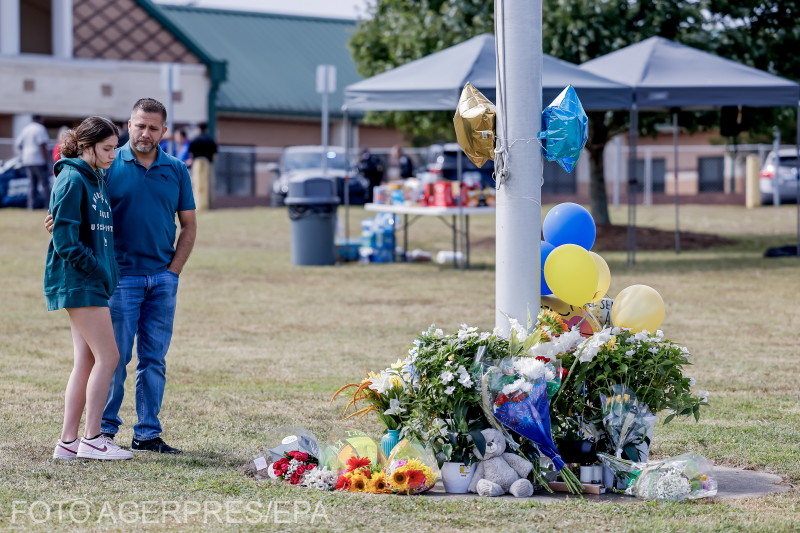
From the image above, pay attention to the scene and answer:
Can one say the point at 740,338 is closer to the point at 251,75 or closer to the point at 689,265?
the point at 689,265

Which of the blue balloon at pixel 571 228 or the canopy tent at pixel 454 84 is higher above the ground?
the canopy tent at pixel 454 84

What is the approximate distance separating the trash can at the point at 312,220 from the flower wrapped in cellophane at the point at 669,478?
1241 centimetres

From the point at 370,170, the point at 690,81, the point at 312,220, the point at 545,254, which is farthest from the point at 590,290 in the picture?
the point at 370,170

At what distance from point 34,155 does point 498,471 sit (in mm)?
22591

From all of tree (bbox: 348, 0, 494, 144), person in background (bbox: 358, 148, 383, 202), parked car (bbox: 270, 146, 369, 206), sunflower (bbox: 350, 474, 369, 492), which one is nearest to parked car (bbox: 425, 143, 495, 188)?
person in background (bbox: 358, 148, 383, 202)

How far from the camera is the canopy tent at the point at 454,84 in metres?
15.8

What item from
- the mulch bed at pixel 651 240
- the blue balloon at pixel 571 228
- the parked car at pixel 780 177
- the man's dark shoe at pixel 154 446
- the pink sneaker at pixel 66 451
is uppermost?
the parked car at pixel 780 177

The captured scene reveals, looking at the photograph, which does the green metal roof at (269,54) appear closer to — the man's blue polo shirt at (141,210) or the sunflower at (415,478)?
the man's blue polo shirt at (141,210)

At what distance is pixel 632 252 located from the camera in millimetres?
18250

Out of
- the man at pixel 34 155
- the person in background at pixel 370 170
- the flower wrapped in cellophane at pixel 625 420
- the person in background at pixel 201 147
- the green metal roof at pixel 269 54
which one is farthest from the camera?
the green metal roof at pixel 269 54

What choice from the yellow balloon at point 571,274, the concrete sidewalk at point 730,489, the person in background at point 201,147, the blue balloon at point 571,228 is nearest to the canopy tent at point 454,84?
the blue balloon at point 571,228

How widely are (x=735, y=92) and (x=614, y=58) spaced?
230 cm

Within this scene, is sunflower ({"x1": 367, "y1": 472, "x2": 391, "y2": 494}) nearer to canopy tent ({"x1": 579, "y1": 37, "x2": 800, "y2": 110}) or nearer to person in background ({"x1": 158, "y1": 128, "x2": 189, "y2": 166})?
canopy tent ({"x1": 579, "y1": 37, "x2": 800, "y2": 110})

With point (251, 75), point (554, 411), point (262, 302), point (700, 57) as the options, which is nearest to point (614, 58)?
point (700, 57)
